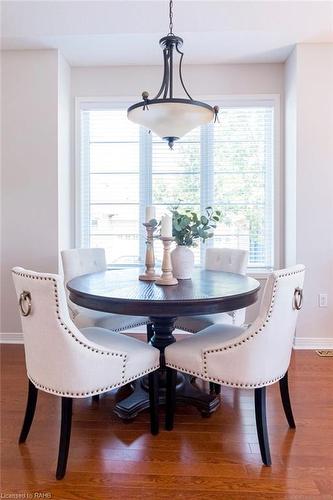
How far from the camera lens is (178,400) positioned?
2.20m

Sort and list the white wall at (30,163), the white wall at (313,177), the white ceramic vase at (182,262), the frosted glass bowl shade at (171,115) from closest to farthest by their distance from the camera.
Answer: the frosted glass bowl shade at (171,115)
the white ceramic vase at (182,262)
the white wall at (313,177)
the white wall at (30,163)

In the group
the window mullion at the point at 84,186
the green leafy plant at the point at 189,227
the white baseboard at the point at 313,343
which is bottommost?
the white baseboard at the point at 313,343

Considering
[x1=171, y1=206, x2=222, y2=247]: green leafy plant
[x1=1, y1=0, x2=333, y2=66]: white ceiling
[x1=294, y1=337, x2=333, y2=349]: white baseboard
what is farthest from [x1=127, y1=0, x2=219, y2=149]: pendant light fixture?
[x1=294, y1=337, x2=333, y2=349]: white baseboard

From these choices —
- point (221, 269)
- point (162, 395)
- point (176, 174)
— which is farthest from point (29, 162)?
point (162, 395)

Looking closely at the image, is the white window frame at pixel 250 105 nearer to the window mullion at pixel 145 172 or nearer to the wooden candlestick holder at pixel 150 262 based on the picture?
the window mullion at pixel 145 172

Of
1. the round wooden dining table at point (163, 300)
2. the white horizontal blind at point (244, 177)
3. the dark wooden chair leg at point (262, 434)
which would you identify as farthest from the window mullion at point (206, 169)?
the dark wooden chair leg at point (262, 434)

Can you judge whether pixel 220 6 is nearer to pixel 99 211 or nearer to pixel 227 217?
pixel 227 217

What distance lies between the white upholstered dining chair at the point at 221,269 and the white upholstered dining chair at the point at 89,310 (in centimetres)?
34

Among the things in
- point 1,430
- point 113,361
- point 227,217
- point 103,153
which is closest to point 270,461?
point 113,361

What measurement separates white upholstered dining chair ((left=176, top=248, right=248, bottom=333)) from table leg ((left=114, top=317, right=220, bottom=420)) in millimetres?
294

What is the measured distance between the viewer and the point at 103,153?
377cm

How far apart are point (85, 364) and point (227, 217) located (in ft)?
8.15

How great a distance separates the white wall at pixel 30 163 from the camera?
334 cm

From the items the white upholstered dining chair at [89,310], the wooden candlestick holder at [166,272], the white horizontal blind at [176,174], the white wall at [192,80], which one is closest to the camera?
the wooden candlestick holder at [166,272]
